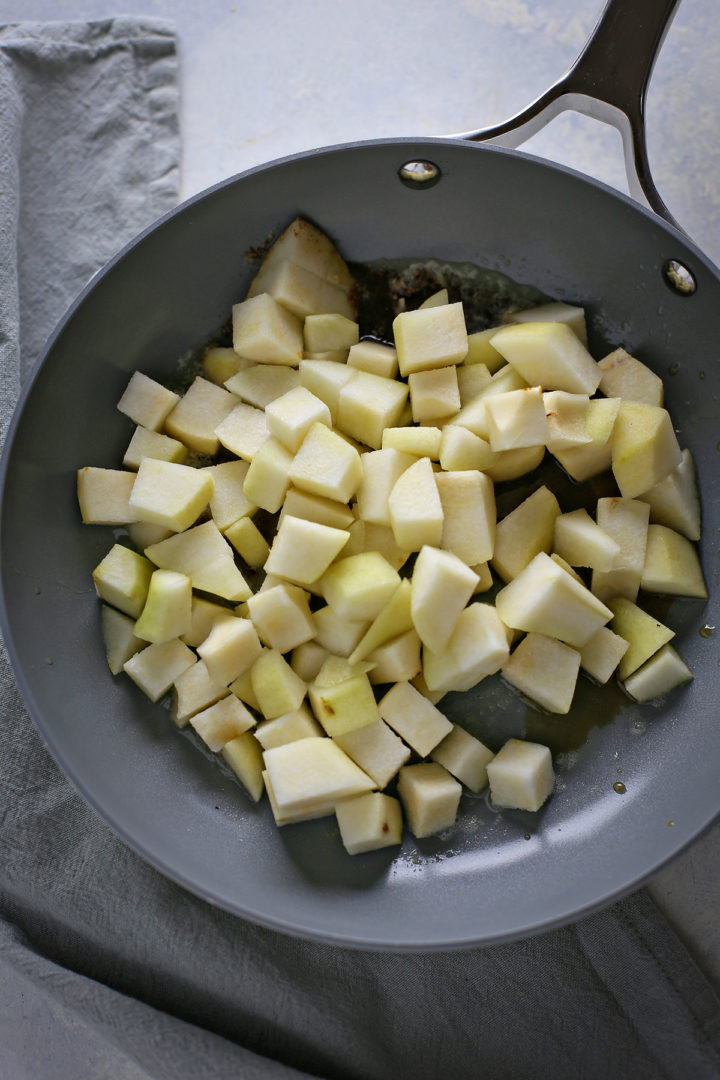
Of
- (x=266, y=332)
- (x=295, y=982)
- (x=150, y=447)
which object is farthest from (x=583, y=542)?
(x=295, y=982)

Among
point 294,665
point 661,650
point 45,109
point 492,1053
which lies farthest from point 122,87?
point 492,1053

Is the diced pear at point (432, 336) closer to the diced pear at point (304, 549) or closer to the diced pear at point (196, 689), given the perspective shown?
the diced pear at point (304, 549)

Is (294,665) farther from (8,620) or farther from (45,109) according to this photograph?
(45,109)

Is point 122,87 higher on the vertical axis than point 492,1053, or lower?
higher

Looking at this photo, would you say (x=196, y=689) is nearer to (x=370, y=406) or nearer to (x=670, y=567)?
(x=370, y=406)

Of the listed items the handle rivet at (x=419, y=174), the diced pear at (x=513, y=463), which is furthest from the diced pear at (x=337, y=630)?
the handle rivet at (x=419, y=174)

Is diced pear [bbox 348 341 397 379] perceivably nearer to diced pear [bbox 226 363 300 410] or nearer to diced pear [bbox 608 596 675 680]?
diced pear [bbox 226 363 300 410]

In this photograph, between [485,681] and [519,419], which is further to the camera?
[485,681]
